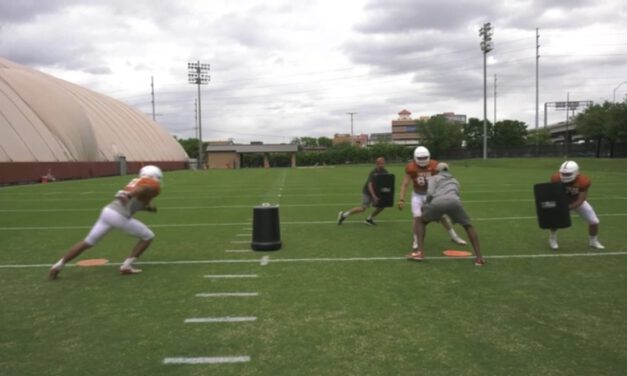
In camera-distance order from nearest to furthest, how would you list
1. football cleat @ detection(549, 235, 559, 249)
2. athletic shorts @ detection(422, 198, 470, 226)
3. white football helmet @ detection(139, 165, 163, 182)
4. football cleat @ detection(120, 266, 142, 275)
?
white football helmet @ detection(139, 165, 163, 182), football cleat @ detection(120, 266, 142, 275), athletic shorts @ detection(422, 198, 470, 226), football cleat @ detection(549, 235, 559, 249)

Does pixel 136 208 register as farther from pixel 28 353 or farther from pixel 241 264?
pixel 28 353

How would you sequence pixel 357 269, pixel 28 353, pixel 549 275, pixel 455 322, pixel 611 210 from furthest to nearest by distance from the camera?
1. pixel 611 210
2. pixel 357 269
3. pixel 549 275
4. pixel 455 322
5. pixel 28 353

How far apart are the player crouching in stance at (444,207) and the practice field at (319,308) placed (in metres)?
0.32

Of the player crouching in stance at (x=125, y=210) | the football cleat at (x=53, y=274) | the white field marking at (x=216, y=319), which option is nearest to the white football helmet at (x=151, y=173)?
the player crouching in stance at (x=125, y=210)

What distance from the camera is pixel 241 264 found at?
7.54m

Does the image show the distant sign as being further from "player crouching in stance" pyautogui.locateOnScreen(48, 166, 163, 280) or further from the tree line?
"player crouching in stance" pyautogui.locateOnScreen(48, 166, 163, 280)

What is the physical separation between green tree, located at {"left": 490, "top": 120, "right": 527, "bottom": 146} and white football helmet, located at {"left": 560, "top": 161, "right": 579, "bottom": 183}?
96.3 meters

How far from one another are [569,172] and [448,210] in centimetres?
244

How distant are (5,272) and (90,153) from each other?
40.2 m

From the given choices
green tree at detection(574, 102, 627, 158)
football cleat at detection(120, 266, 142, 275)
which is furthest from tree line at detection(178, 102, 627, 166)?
A: football cleat at detection(120, 266, 142, 275)

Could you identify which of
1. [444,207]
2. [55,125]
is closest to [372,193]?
[444,207]

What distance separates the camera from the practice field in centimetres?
404

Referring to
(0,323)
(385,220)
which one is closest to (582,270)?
(385,220)

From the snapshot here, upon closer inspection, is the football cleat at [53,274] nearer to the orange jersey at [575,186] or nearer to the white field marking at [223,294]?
the white field marking at [223,294]
